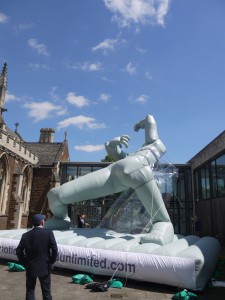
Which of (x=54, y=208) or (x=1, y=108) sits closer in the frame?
(x=54, y=208)

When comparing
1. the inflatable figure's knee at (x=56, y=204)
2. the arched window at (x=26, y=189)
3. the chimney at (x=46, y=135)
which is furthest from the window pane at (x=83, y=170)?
the inflatable figure's knee at (x=56, y=204)

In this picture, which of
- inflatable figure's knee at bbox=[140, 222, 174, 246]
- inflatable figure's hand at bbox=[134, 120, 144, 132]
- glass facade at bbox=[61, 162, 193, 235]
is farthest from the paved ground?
glass facade at bbox=[61, 162, 193, 235]

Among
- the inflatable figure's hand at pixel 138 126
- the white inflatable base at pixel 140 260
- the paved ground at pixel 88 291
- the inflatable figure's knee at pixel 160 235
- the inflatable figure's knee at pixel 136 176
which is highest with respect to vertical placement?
the inflatable figure's hand at pixel 138 126

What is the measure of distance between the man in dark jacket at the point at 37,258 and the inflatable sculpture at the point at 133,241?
7.46 ft

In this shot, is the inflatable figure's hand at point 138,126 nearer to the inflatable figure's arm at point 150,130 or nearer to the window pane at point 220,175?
the inflatable figure's arm at point 150,130

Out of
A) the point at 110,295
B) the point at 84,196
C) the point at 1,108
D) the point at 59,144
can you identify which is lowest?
the point at 110,295

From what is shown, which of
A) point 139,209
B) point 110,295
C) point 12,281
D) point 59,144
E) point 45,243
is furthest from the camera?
point 59,144

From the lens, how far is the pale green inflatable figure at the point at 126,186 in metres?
7.10

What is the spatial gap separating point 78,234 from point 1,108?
2251 cm

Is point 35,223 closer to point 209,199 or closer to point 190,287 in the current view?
point 190,287

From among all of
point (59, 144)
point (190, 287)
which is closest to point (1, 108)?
point (59, 144)

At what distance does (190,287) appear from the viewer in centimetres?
482

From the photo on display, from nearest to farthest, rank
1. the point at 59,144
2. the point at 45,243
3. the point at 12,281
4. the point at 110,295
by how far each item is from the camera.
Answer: the point at 45,243 < the point at 110,295 < the point at 12,281 < the point at 59,144

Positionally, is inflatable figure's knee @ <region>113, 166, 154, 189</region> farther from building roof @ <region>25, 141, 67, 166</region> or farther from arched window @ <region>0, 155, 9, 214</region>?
building roof @ <region>25, 141, 67, 166</region>
